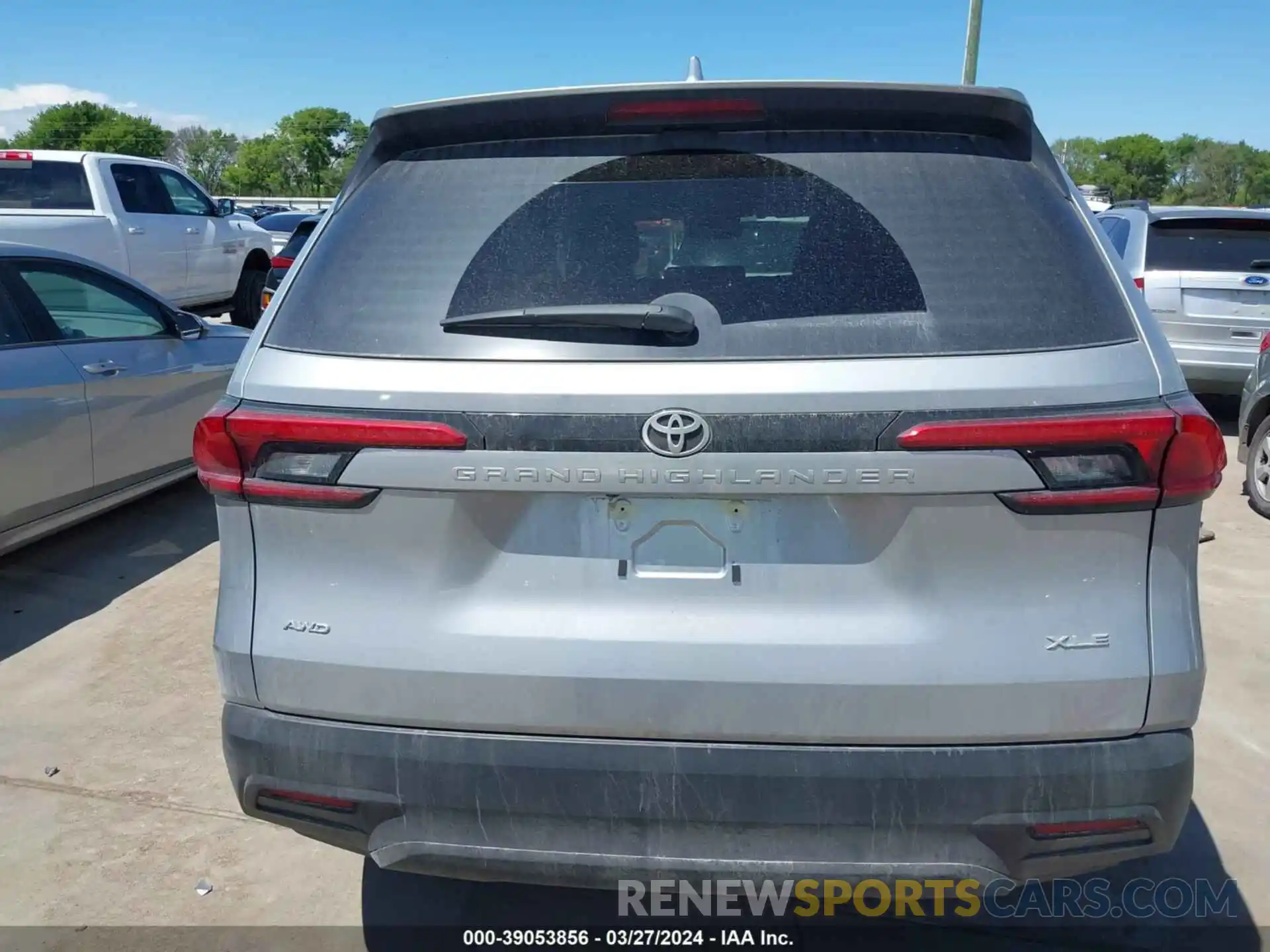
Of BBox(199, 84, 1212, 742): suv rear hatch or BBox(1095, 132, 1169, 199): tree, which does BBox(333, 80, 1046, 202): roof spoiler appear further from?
BBox(1095, 132, 1169, 199): tree

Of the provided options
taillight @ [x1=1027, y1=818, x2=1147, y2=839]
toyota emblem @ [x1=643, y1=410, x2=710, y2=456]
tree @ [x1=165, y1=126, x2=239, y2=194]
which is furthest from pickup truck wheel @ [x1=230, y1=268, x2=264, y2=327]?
tree @ [x1=165, y1=126, x2=239, y2=194]

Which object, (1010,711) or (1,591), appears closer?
(1010,711)

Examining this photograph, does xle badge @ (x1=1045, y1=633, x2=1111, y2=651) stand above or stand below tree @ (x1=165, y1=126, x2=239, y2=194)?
below

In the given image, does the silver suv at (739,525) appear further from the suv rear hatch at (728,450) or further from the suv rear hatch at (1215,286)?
the suv rear hatch at (1215,286)

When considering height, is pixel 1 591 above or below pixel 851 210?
below

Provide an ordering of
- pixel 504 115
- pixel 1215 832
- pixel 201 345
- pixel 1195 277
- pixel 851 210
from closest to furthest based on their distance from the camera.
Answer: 1. pixel 851 210
2. pixel 504 115
3. pixel 1215 832
4. pixel 201 345
5. pixel 1195 277

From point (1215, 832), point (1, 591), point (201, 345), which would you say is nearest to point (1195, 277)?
point (1215, 832)

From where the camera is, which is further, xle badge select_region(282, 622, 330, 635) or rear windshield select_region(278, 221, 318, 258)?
rear windshield select_region(278, 221, 318, 258)

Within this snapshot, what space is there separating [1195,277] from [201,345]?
287 inches

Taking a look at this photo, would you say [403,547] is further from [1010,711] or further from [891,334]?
[1010,711]

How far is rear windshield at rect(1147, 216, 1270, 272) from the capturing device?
8.53 metres

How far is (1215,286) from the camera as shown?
8.38m

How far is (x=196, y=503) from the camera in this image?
6.98 m

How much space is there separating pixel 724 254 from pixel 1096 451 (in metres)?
0.81
